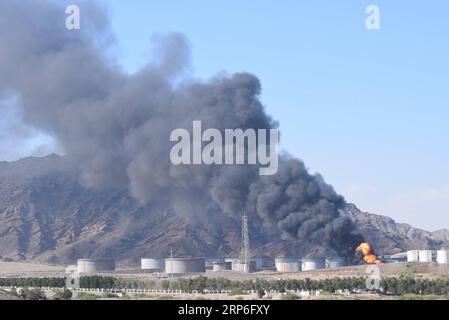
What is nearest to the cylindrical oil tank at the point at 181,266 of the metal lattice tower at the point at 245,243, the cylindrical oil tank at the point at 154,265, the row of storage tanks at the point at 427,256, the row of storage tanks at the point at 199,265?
the row of storage tanks at the point at 199,265

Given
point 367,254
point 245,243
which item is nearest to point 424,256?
point 367,254

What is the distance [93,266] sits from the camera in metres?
150

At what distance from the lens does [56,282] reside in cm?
11900

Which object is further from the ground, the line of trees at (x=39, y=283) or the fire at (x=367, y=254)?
the fire at (x=367, y=254)

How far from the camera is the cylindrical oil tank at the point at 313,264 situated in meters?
142

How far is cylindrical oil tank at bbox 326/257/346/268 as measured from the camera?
131500 mm

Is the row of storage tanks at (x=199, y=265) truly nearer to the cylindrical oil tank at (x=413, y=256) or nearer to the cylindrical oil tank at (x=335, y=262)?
the cylindrical oil tank at (x=335, y=262)

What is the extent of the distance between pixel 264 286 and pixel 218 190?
36.4 metres

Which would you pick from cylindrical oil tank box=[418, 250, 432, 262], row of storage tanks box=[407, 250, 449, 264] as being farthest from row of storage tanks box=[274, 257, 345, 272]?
cylindrical oil tank box=[418, 250, 432, 262]

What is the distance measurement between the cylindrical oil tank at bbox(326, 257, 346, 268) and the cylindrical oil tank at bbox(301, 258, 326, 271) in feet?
15.9

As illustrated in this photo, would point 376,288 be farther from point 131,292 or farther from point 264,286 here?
point 131,292

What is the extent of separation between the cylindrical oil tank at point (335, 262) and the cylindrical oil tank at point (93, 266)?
41.0 meters
